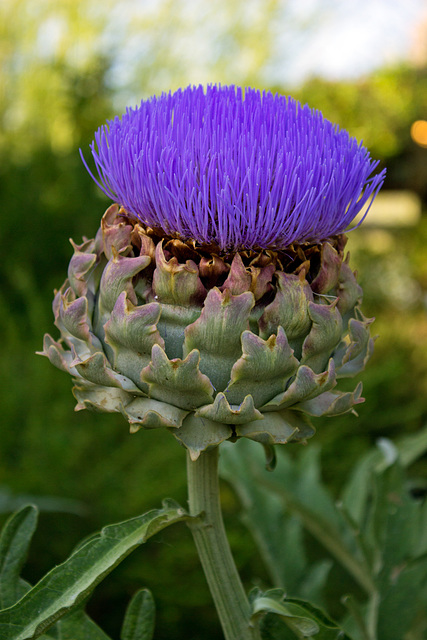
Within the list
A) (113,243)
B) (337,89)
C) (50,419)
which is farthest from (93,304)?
(337,89)

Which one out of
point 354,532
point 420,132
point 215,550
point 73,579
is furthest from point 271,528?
point 420,132

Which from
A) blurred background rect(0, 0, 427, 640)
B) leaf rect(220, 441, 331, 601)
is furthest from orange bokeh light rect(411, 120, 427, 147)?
leaf rect(220, 441, 331, 601)

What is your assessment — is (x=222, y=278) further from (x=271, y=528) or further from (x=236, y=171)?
(x=271, y=528)

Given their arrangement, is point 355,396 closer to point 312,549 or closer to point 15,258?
point 312,549

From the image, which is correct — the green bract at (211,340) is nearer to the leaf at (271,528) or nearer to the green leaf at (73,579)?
the green leaf at (73,579)

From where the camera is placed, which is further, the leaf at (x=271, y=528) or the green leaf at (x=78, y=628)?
the leaf at (x=271, y=528)

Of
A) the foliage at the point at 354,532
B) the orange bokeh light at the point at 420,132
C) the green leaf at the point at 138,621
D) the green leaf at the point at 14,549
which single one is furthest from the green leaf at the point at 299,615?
the orange bokeh light at the point at 420,132
